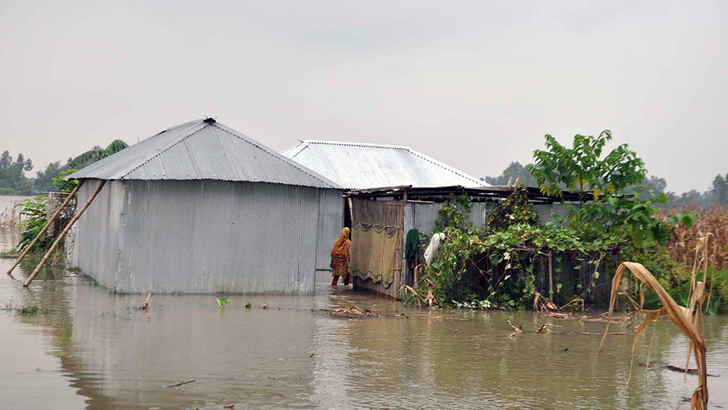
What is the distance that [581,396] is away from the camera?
7.92m

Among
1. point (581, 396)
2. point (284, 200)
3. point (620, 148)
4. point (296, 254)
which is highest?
point (620, 148)

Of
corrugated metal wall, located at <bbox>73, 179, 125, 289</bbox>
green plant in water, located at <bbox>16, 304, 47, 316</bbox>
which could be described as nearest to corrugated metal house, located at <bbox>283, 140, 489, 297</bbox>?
corrugated metal wall, located at <bbox>73, 179, 125, 289</bbox>

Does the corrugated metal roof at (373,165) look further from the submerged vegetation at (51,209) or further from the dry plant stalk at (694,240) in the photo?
the dry plant stalk at (694,240)

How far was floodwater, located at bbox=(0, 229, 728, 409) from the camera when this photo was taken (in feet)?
24.2

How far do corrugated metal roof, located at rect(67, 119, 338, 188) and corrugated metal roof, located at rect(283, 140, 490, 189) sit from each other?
720 centimetres

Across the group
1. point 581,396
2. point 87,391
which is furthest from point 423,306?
point 87,391

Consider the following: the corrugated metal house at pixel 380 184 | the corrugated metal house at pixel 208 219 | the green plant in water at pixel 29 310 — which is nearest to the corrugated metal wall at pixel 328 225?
the corrugated metal house at pixel 380 184

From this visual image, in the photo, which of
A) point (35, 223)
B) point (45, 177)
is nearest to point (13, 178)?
point (45, 177)

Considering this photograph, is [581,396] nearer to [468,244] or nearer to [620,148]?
[468,244]

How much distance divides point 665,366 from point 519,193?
653 cm

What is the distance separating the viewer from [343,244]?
18.1 meters

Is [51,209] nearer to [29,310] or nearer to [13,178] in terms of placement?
[29,310]

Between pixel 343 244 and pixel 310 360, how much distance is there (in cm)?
888

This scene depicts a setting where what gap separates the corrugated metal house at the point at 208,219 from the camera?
14.7m
